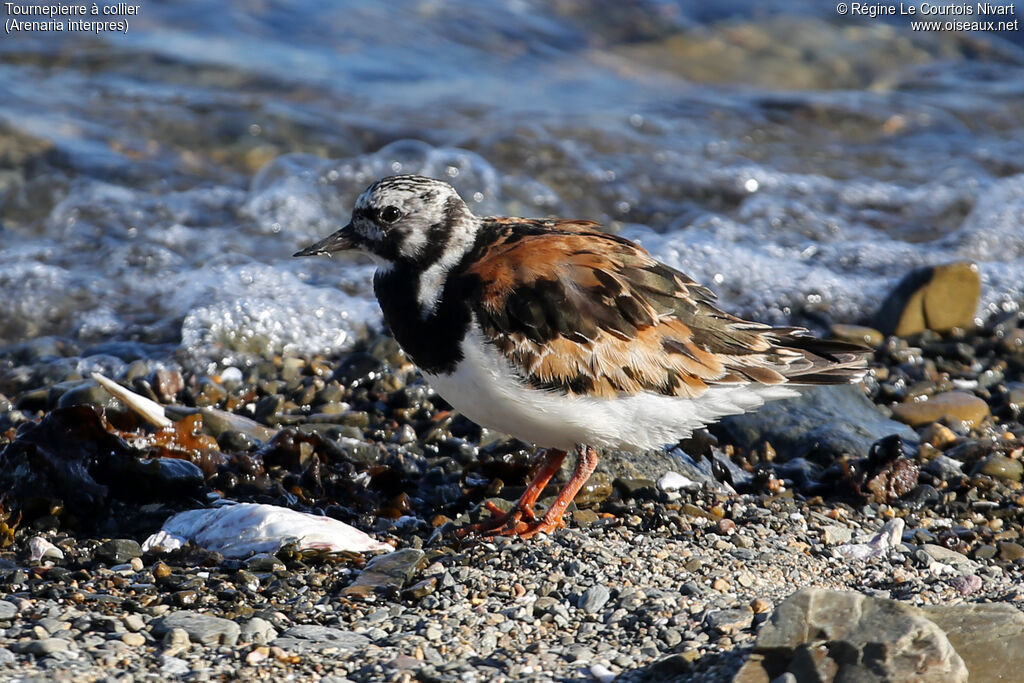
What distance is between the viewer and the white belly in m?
3.71

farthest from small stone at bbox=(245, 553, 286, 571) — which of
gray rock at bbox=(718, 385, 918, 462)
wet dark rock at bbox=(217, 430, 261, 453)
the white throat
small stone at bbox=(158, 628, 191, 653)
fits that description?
gray rock at bbox=(718, 385, 918, 462)

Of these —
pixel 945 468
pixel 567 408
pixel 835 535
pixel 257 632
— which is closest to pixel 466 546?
pixel 567 408

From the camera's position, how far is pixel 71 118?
9.36m

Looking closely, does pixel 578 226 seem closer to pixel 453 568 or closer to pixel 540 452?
pixel 540 452

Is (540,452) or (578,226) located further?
(540,452)

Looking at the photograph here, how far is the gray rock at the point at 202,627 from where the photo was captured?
3.15 m

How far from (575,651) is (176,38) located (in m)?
9.31

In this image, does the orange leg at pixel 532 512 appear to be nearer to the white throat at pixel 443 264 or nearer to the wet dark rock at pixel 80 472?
the white throat at pixel 443 264

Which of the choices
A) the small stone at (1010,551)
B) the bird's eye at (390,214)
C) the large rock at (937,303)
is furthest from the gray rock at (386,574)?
the large rock at (937,303)

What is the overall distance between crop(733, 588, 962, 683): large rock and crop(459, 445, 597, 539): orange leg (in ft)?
4.38

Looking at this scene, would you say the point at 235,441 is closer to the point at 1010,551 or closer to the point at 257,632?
the point at 257,632

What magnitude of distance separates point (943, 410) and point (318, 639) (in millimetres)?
3329

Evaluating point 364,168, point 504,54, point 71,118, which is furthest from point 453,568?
point 504,54

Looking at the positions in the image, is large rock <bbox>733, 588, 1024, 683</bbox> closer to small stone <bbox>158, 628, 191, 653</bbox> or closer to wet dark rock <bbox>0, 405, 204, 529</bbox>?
small stone <bbox>158, 628, 191, 653</bbox>
